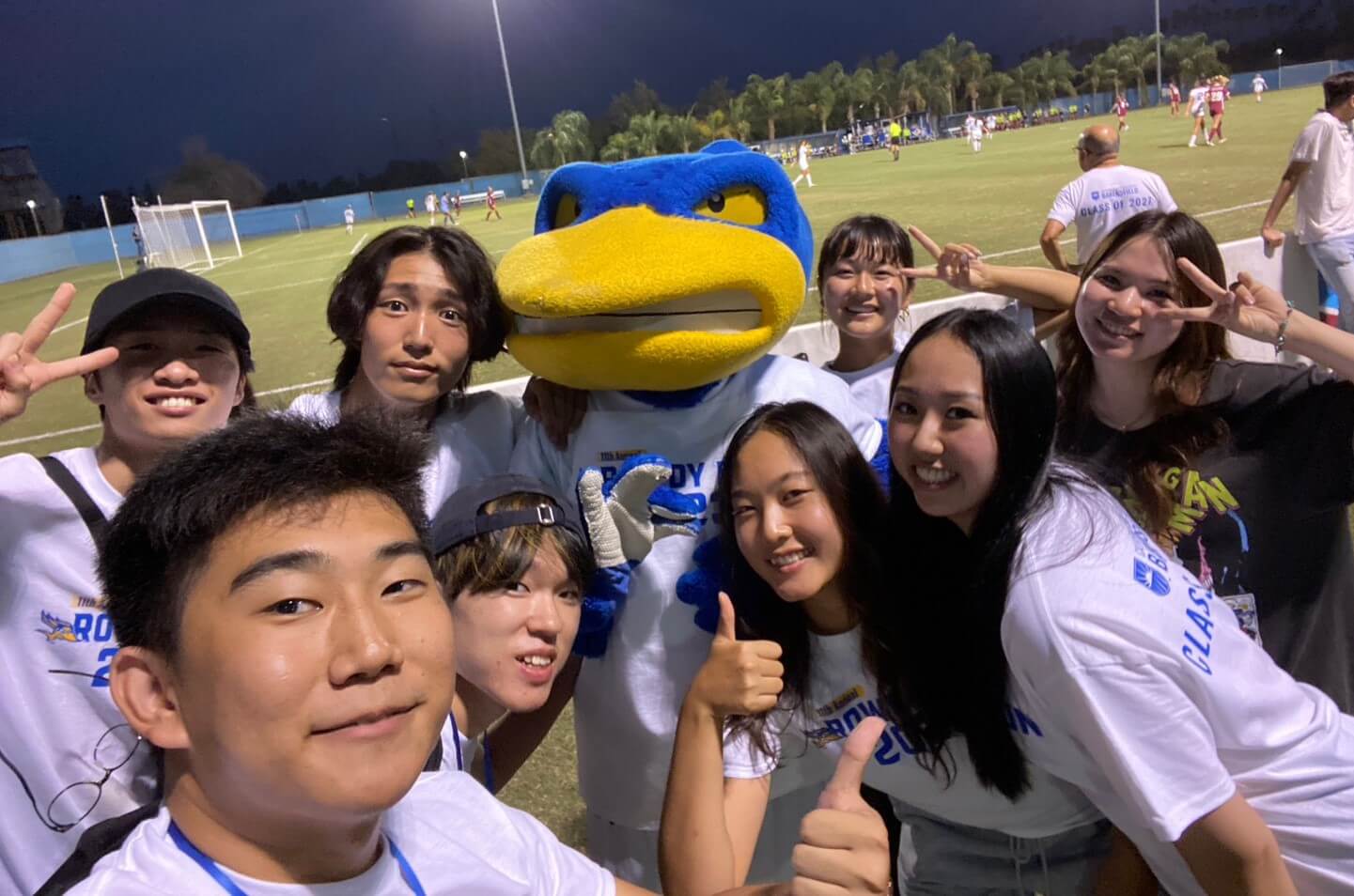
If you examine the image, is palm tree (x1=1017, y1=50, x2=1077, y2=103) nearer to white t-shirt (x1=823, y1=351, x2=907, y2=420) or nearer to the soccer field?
the soccer field

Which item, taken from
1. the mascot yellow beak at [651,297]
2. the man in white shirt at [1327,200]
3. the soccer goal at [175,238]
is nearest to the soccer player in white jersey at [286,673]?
the mascot yellow beak at [651,297]

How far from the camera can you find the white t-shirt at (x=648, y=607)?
2.17 meters

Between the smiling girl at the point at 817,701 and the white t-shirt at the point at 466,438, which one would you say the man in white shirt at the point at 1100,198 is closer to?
the white t-shirt at the point at 466,438

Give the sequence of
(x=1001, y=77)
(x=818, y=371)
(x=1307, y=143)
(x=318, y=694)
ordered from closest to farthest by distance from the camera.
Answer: (x=318, y=694)
(x=818, y=371)
(x=1307, y=143)
(x=1001, y=77)

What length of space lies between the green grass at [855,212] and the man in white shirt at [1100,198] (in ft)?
6.13

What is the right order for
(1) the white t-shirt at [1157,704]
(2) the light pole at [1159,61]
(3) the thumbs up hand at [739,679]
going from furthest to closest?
(2) the light pole at [1159,61] < (3) the thumbs up hand at [739,679] < (1) the white t-shirt at [1157,704]

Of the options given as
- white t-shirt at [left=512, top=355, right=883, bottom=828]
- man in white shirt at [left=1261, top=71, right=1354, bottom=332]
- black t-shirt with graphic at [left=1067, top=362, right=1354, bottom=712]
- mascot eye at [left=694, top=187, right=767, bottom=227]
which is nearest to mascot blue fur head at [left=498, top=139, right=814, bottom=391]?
mascot eye at [left=694, top=187, right=767, bottom=227]

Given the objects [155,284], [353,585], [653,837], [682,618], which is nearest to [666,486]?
[682,618]

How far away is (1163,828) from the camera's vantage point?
1.39m

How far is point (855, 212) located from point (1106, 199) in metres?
11.9

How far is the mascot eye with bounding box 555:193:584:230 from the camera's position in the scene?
2332 millimetres

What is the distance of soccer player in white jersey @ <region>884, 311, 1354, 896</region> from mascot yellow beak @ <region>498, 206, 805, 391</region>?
0.45m

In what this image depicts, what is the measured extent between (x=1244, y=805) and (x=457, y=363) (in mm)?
1994

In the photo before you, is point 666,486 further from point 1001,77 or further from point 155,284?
point 1001,77
